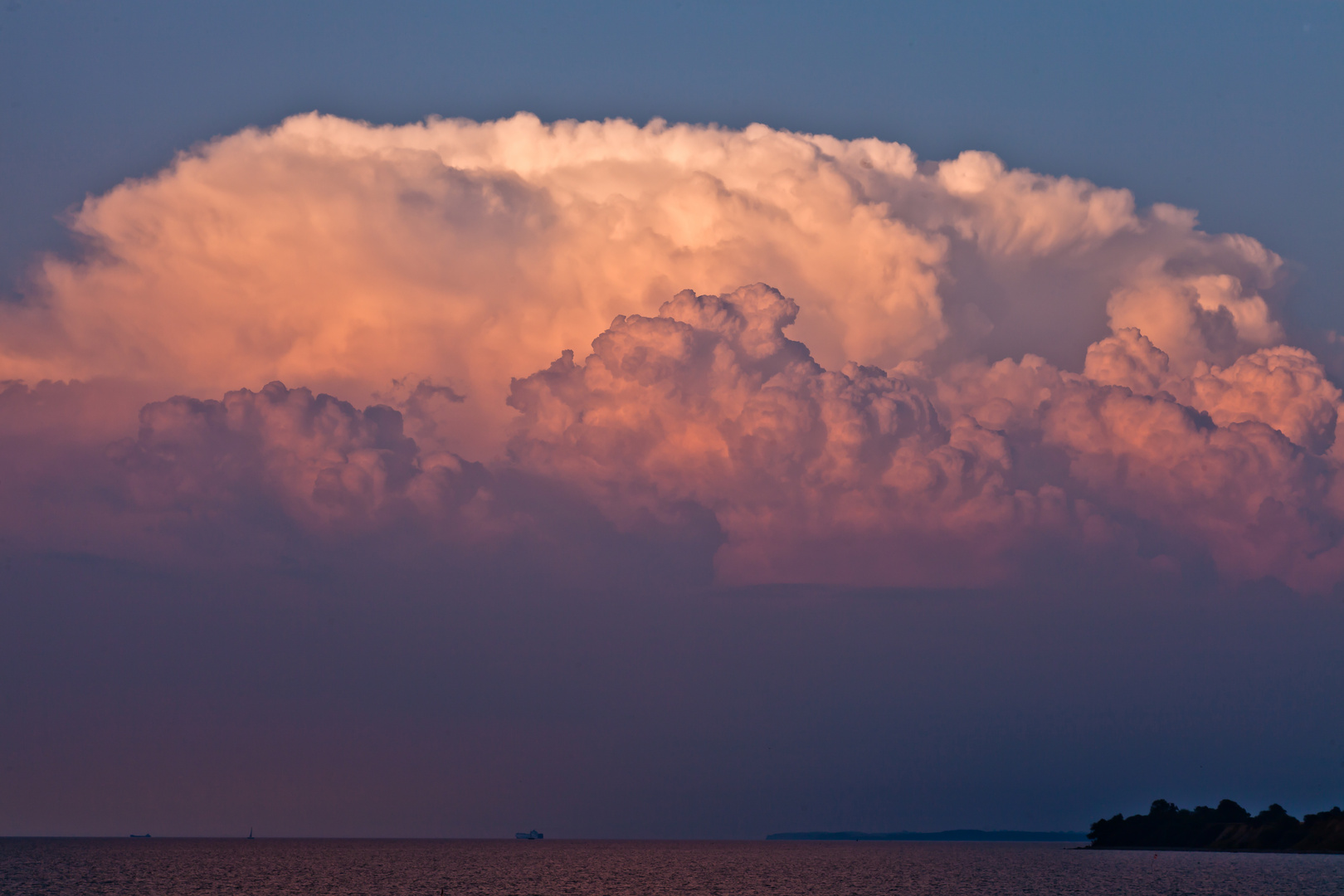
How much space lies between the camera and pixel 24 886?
185750 mm

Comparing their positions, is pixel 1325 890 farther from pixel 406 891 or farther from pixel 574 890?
pixel 406 891

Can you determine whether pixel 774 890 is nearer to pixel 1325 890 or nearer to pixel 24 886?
pixel 1325 890

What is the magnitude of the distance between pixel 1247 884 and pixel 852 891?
61447 millimetres

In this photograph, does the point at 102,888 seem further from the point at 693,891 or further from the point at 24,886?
the point at 693,891

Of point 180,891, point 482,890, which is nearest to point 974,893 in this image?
point 482,890

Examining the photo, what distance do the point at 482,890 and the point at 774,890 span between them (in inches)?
1649

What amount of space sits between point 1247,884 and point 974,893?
45.6m

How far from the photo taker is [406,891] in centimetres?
17900

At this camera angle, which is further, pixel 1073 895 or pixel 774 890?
pixel 774 890

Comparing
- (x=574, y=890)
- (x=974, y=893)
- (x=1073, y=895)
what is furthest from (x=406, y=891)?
(x=1073, y=895)

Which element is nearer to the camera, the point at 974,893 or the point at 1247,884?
the point at 974,893

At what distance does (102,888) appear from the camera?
18162 centimetres

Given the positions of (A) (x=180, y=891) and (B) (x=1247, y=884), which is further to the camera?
(B) (x=1247, y=884)

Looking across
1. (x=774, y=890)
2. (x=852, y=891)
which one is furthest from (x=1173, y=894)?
(x=774, y=890)
